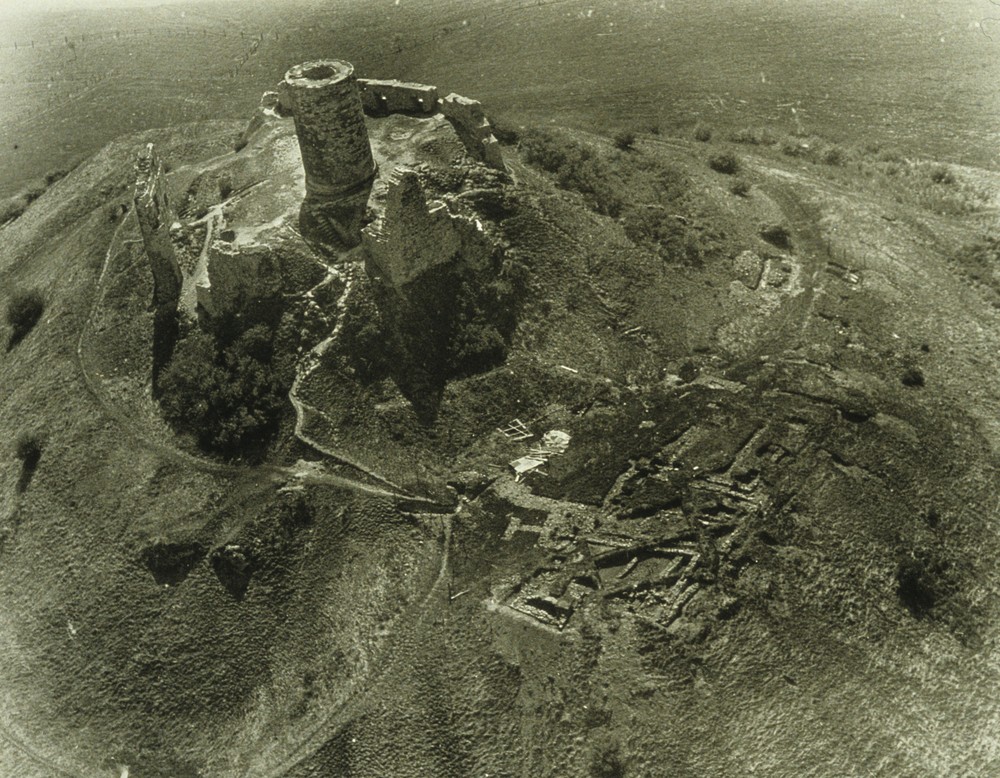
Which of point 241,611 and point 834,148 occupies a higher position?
point 834,148

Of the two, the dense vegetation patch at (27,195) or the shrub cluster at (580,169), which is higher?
the shrub cluster at (580,169)

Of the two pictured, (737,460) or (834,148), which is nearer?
(737,460)

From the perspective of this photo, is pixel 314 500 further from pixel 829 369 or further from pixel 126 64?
pixel 126 64

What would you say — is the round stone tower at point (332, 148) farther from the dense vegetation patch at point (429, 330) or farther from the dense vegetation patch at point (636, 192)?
the dense vegetation patch at point (636, 192)

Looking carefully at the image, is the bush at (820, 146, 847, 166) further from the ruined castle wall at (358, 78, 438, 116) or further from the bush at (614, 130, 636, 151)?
the ruined castle wall at (358, 78, 438, 116)

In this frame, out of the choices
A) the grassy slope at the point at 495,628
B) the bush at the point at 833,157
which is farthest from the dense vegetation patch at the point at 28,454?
the bush at the point at 833,157

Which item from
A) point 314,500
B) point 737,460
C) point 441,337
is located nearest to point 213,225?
point 441,337

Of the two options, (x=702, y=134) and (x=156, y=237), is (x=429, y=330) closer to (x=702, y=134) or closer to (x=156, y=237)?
(x=156, y=237)
